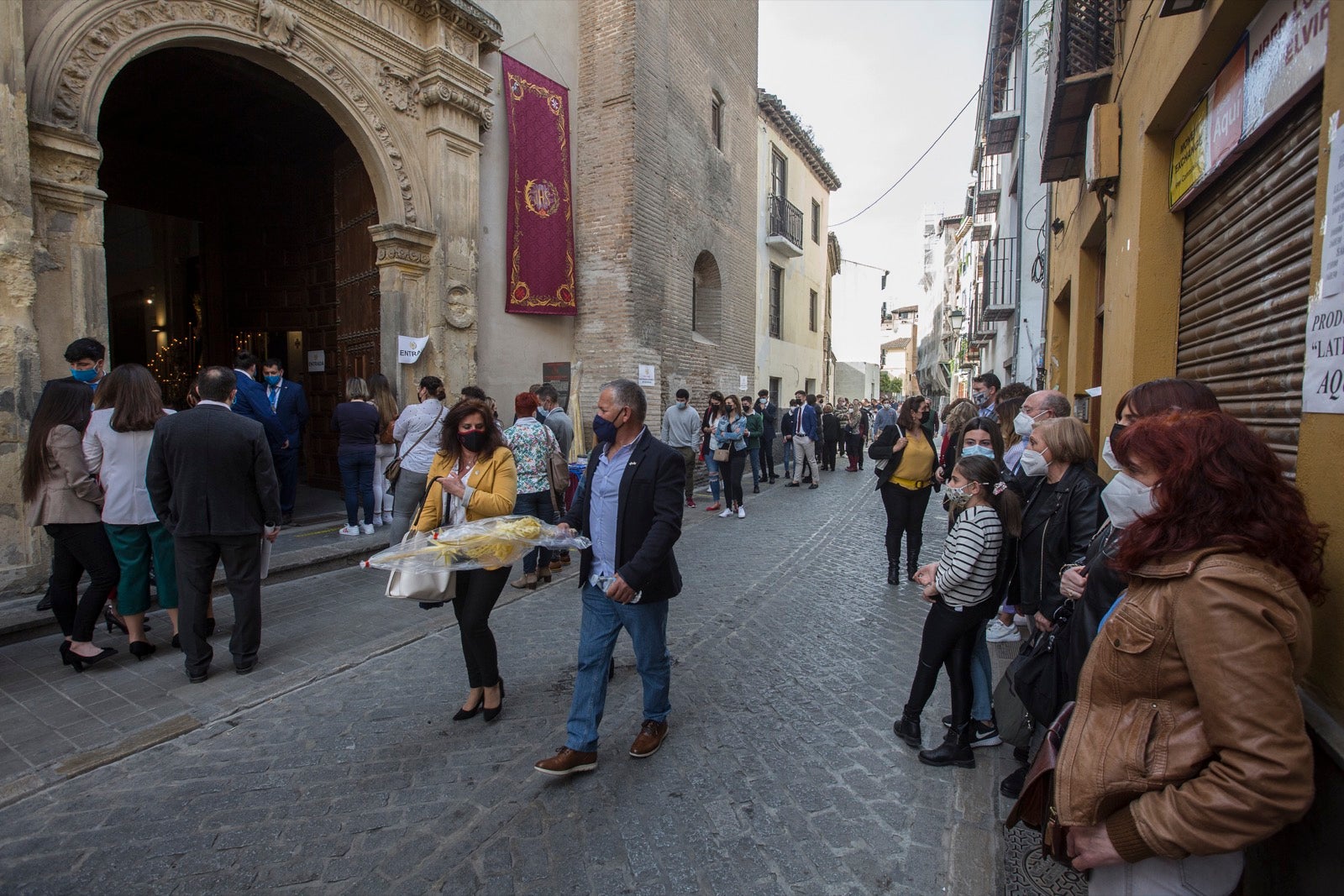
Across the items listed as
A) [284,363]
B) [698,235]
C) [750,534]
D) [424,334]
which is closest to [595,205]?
[698,235]

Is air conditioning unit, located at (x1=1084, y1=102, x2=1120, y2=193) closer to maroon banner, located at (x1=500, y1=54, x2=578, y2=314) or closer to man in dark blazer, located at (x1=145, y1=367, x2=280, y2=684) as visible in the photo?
man in dark blazer, located at (x1=145, y1=367, x2=280, y2=684)

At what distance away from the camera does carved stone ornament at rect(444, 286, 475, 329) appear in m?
9.70

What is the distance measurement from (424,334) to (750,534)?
518 cm

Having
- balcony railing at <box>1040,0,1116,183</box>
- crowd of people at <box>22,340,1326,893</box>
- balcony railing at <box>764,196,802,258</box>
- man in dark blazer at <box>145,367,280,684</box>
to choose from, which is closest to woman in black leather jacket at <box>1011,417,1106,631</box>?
crowd of people at <box>22,340,1326,893</box>

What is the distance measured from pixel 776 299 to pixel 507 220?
12352 millimetres

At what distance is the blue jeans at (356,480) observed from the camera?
26.4 feet

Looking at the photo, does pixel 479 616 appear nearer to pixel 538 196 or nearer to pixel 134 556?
pixel 134 556

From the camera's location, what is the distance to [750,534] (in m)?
9.27

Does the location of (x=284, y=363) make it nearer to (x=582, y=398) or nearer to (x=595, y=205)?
(x=582, y=398)

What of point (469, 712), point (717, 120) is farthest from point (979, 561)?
point (717, 120)

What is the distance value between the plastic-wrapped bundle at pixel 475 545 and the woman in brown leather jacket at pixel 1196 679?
2.37 meters

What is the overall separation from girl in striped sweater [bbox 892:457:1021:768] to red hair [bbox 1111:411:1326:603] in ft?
5.09

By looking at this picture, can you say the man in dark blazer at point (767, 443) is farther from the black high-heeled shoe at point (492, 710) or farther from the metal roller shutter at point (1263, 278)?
the black high-heeled shoe at point (492, 710)

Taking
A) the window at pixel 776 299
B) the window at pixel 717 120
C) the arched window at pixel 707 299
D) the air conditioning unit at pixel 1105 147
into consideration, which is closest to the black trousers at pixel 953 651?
the air conditioning unit at pixel 1105 147
